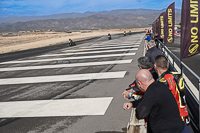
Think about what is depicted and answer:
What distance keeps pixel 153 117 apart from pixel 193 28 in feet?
13.1

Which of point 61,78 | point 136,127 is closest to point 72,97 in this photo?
point 61,78

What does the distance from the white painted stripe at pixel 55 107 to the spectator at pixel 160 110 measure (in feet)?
9.56

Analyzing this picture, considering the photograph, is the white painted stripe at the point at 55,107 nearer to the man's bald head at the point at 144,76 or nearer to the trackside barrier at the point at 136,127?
the trackside barrier at the point at 136,127

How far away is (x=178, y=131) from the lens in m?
2.56

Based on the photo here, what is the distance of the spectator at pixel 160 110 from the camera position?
7.86 feet

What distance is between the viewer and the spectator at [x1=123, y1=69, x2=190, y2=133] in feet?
7.86

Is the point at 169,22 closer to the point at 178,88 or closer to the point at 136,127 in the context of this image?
the point at 178,88

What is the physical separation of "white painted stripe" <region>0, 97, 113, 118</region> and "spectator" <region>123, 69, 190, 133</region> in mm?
2915

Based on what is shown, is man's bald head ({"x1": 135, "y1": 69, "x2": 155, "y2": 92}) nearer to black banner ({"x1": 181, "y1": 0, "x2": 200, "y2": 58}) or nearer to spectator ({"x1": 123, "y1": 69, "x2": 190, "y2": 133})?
spectator ({"x1": 123, "y1": 69, "x2": 190, "y2": 133})

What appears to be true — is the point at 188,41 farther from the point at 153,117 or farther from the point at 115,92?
the point at 153,117

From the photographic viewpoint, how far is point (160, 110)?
2439 millimetres

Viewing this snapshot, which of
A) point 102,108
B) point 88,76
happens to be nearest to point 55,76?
point 88,76

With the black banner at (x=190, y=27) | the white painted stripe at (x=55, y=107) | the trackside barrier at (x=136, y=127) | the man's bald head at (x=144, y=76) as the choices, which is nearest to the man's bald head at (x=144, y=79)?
the man's bald head at (x=144, y=76)

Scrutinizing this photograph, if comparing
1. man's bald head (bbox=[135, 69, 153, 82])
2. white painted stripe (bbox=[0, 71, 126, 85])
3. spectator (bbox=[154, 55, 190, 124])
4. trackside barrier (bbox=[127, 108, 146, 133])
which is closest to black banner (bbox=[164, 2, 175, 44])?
white painted stripe (bbox=[0, 71, 126, 85])
